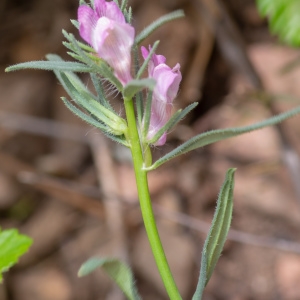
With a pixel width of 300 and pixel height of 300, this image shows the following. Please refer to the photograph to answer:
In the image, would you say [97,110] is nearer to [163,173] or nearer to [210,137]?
[210,137]

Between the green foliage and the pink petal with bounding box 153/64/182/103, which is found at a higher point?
the pink petal with bounding box 153/64/182/103

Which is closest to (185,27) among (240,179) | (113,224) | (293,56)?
(293,56)

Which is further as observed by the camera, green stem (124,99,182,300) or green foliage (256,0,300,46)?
green foliage (256,0,300,46)

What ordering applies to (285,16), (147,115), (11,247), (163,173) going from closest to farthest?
(147,115)
(11,247)
(285,16)
(163,173)

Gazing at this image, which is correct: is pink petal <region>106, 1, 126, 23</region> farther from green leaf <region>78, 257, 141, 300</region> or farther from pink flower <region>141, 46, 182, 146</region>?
green leaf <region>78, 257, 141, 300</region>

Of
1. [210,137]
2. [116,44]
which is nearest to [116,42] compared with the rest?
[116,44]

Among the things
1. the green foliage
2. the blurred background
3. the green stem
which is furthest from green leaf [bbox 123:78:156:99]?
the blurred background

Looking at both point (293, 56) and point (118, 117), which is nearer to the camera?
point (118, 117)

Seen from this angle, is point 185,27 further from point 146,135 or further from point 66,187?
point 146,135
